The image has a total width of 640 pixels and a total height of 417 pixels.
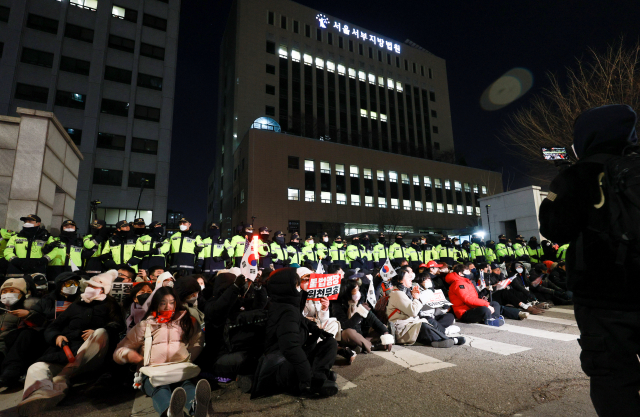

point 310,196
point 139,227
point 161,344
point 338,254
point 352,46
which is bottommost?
point 161,344

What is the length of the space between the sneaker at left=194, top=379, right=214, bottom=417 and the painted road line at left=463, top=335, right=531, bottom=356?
14.6 feet

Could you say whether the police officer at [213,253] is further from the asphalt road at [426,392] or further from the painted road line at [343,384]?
the painted road line at [343,384]

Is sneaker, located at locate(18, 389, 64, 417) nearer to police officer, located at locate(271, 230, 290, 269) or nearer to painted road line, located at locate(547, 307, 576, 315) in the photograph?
police officer, located at locate(271, 230, 290, 269)

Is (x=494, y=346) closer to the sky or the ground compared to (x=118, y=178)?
closer to the ground

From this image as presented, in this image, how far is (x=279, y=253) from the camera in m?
11.5

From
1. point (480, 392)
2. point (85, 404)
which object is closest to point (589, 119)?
point (480, 392)

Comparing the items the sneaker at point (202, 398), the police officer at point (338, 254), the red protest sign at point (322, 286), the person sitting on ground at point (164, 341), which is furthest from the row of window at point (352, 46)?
the sneaker at point (202, 398)

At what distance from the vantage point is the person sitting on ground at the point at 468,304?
7.70m

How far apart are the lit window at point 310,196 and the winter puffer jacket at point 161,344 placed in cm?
3579

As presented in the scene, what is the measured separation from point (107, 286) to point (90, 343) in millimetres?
Answer: 770

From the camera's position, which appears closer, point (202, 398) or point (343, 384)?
point (202, 398)

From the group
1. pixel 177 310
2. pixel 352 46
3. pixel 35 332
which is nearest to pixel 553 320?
pixel 177 310

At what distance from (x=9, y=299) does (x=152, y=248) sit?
12.8ft

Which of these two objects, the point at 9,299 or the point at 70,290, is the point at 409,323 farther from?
the point at 9,299
